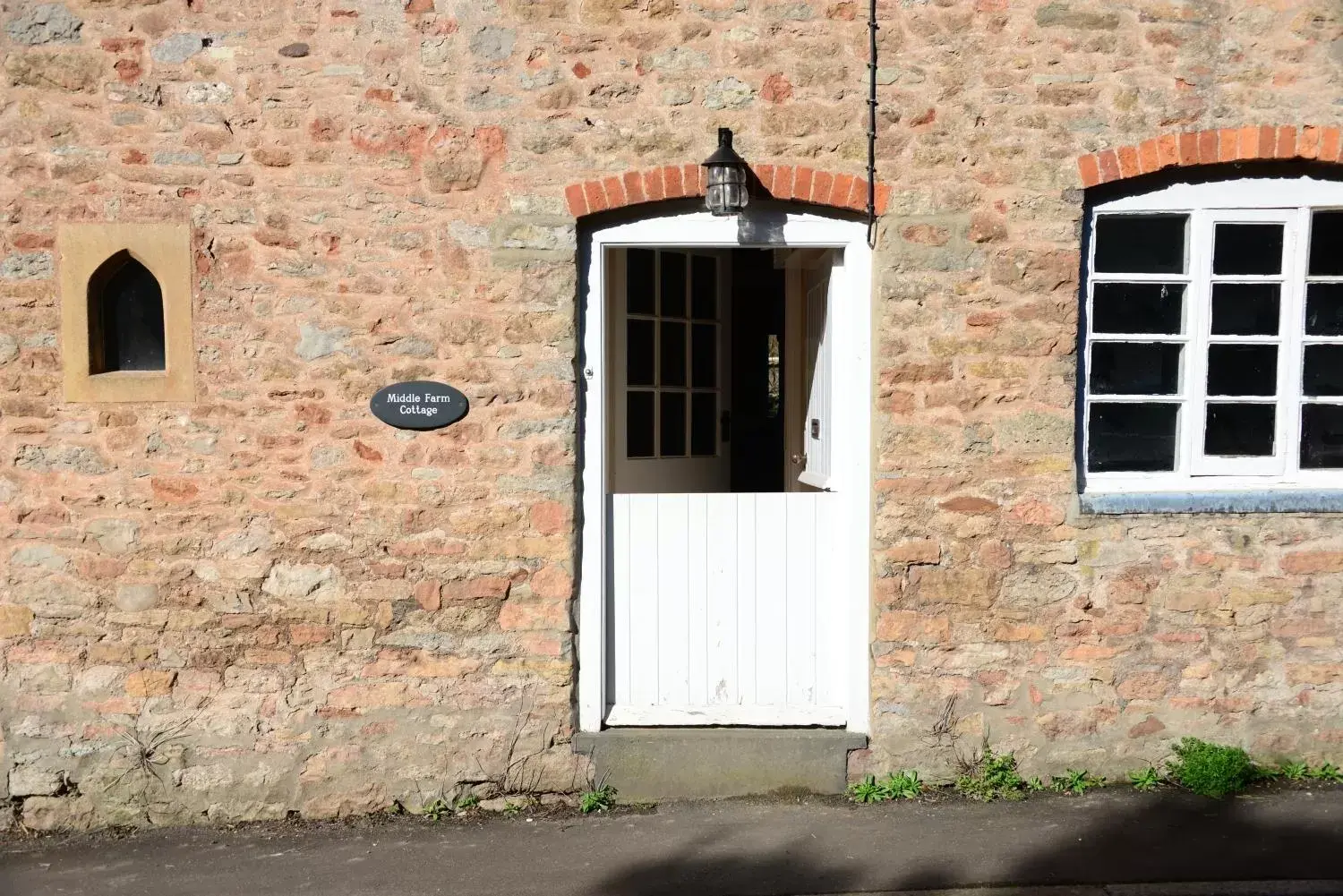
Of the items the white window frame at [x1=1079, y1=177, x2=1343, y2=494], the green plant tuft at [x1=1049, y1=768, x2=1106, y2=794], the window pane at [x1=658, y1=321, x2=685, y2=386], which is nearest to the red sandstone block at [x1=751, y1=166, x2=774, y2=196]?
the white window frame at [x1=1079, y1=177, x2=1343, y2=494]

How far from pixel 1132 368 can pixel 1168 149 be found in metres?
0.99

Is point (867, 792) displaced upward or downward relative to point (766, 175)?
downward

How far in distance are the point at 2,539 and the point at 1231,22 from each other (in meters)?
5.89

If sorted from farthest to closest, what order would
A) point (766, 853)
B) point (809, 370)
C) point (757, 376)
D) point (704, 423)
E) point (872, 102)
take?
point (757, 376), point (704, 423), point (809, 370), point (872, 102), point (766, 853)

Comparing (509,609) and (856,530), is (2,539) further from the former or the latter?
(856,530)

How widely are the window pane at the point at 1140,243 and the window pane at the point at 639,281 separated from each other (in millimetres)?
2385

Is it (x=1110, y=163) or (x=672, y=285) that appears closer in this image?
(x=1110, y=163)

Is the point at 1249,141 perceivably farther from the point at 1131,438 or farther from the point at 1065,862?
the point at 1065,862

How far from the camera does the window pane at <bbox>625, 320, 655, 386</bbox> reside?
612 cm

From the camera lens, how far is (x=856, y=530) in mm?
5039

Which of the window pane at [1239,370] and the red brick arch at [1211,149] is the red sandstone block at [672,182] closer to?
the red brick arch at [1211,149]

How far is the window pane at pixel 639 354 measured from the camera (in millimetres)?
6125

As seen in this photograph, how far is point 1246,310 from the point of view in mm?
5113

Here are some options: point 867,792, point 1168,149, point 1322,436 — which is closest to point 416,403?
point 867,792
